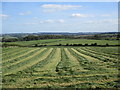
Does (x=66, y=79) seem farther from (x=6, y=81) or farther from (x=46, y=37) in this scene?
(x=46, y=37)

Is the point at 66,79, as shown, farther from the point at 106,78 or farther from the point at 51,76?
the point at 106,78

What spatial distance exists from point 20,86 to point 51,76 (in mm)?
2751

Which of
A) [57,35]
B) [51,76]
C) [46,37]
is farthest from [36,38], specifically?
[51,76]

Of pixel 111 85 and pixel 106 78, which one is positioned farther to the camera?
pixel 106 78

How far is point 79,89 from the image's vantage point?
8016 mm

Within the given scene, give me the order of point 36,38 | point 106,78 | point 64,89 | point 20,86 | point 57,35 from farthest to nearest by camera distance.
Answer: point 57,35, point 36,38, point 106,78, point 20,86, point 64,89

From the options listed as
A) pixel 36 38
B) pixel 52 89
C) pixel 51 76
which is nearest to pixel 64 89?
pixel 52 89

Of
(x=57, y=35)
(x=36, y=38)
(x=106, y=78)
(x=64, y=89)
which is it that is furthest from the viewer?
(x=57, y=35)

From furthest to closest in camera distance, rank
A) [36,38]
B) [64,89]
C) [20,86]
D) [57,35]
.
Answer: [57,35] → [36,38] → [20,86] → [64,89]

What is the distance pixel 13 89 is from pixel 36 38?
65.2m

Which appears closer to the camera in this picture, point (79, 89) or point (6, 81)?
point (79, 89)

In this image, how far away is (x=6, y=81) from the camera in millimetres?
9695

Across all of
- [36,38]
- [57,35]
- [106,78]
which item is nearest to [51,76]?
[106,78]

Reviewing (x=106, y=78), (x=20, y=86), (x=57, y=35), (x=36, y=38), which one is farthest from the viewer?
(x=57, y=35)
